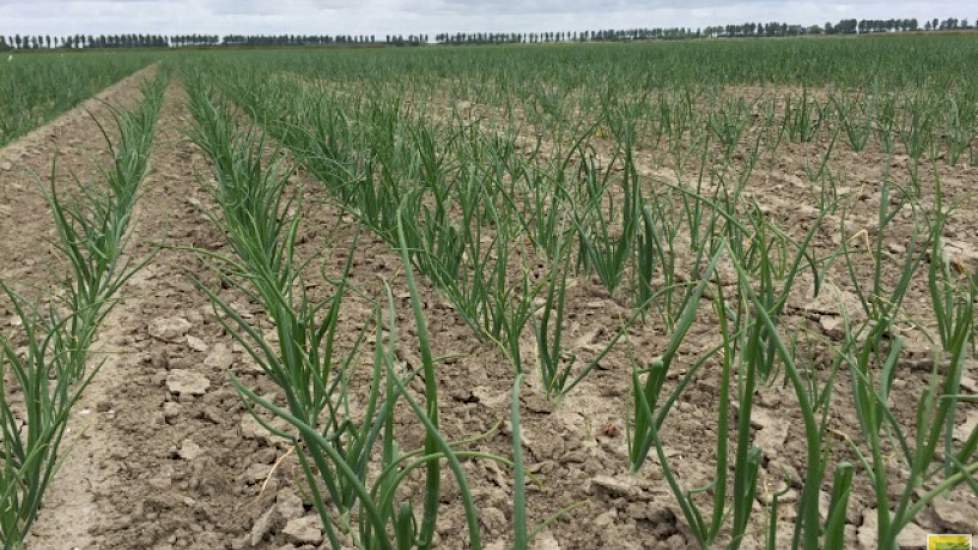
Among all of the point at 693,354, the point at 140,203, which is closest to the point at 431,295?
the point at 693,354

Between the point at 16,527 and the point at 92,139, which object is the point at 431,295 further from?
the point at 92,139

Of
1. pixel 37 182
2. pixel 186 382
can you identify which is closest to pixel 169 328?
pixel 186 382

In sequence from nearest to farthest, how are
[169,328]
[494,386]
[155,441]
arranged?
[155,441] → [494,386] → [169,328]

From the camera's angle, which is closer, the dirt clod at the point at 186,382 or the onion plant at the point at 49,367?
the onion plant at the point at 49,367

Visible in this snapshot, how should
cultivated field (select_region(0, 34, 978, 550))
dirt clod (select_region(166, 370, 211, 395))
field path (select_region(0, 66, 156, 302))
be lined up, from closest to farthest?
cultivated field (select_region(0, 34, 978, 550)), dirt clod (select_region(166, 370, 211, 395)), field path (select_region(0, 66, 156, 302))

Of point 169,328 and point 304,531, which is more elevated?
point 169,328

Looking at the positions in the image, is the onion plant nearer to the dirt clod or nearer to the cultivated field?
the cultivated field

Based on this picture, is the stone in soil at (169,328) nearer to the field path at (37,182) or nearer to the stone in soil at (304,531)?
the field path at (37,182)

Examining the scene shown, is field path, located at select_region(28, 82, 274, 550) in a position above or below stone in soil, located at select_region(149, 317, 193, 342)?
below

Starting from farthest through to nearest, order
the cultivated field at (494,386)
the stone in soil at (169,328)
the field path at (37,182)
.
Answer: the field path at (37,182) → the stone in soil at (169,328) → the cultivated field at (494,386)

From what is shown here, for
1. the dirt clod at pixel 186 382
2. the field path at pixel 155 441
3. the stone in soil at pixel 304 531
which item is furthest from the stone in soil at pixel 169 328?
the stone in soil at pixel 304 531

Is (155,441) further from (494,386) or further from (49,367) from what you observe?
(494,386)

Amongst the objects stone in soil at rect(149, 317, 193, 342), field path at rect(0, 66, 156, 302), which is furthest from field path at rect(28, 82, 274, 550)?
field path at rect(0, 66, 156, 302)

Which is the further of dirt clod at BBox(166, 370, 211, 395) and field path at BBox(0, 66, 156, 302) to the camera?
field path at BBox(0, 66, 156, 302)
